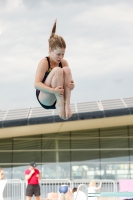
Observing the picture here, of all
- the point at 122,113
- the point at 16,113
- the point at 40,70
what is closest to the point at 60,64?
the point at 40,70

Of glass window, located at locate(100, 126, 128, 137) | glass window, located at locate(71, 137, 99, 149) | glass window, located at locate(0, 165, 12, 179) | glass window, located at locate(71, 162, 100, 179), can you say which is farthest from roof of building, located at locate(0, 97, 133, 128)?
glass window, located at locate(71, 162, 100, 179)

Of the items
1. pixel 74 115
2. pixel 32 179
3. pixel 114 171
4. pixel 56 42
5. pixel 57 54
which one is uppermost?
pixel 74 115

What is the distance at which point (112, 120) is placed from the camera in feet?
89.6

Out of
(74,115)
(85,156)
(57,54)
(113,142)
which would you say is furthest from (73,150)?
(57,54)

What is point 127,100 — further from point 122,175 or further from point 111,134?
point 122,175

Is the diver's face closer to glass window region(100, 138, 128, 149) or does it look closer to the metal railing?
the metal railing

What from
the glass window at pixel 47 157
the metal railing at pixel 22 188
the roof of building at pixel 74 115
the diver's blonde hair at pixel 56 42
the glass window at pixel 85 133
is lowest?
the metal railing at pixel 22 188

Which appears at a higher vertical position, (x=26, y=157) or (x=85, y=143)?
(x=85, y=143)

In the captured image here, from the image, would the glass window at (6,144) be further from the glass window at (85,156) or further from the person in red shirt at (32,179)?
the person in red shirt at (32,179)

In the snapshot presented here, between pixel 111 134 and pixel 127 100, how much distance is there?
206cm

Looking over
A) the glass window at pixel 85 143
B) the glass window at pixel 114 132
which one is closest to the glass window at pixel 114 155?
the glass window at pixel 85 143

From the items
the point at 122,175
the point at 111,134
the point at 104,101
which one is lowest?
the point at 122,175

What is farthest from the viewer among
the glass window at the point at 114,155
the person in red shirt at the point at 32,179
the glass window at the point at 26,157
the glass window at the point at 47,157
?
the glass window at the point at 47,157

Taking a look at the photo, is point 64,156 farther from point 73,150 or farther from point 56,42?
point 56,42
